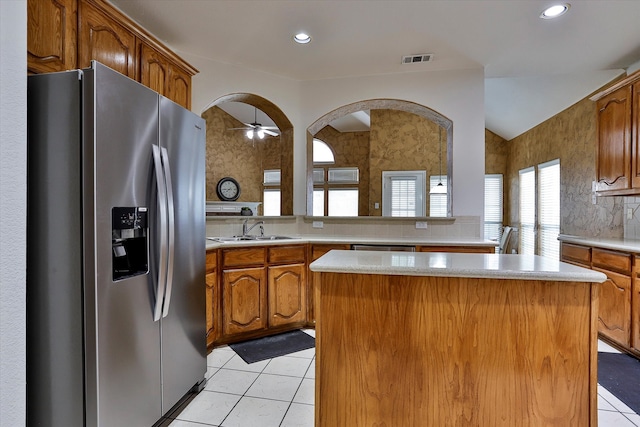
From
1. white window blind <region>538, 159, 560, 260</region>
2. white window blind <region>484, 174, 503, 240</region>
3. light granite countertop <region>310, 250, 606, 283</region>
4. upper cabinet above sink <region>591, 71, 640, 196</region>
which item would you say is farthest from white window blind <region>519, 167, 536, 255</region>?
light granite countertop <region>310, 250, 606, 283</region>

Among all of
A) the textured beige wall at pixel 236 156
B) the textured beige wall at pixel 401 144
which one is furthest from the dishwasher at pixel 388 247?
the textured beige wall at pixel 236 156

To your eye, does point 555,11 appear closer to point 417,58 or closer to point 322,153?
point 417,58

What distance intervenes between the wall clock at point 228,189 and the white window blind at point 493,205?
5645mm

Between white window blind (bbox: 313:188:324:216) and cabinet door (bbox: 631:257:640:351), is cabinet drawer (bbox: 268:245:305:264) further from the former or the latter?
white window blind (bbox: 313:188:324:216)

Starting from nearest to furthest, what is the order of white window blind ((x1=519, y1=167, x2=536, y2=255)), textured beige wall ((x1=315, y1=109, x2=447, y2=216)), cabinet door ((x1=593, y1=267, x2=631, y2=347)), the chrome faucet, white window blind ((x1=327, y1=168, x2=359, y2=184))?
cabinet door ((x1=593, y1=267, x2=631, y2=347)) < the chrome faucet < white window blind ((x1=519, y1=167, x2=536, y2=255)) < textured beige wall ((x1=315, y1=109, x2=447, y2=216)) < white window blind ((x1=327, y1=168, x2=359, y2=184))

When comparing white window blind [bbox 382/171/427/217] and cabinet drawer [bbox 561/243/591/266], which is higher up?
white window blind [bbox 382/171/427/217]

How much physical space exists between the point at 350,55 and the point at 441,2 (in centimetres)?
101

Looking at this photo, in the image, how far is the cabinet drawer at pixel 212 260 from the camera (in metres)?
2.54

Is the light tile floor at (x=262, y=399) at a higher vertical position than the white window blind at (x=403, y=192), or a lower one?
lower

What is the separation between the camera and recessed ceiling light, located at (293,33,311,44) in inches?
111

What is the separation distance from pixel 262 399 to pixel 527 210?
6.05 meters

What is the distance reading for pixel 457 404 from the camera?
56.2 inches

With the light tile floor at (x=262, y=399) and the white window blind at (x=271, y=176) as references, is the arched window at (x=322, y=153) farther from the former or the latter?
the light tile floor at (x=262, y=399)

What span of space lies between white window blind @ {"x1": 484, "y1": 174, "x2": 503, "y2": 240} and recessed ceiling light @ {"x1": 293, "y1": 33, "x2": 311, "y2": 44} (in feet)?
18.5
